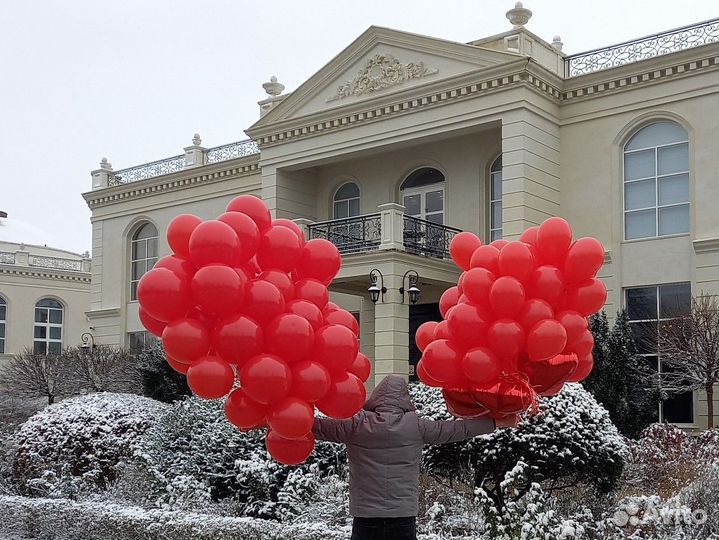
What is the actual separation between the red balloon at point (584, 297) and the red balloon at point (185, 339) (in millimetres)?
2471

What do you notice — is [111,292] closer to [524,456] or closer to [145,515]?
[145,515]

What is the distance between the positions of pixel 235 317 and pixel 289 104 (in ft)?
56.0

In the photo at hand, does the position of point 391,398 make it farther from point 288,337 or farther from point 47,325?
point 47,325

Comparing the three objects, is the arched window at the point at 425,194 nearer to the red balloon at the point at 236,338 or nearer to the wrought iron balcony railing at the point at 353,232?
the wrought iron balcony railing at the point at 353,232

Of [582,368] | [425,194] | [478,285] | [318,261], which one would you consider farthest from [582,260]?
[425,194]

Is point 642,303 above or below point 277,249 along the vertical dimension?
above

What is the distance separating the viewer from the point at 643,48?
→ 1805 cm

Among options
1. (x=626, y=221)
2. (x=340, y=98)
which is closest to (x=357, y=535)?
(x=626, y=221)

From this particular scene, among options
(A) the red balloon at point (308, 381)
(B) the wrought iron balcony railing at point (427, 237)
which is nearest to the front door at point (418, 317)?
(B) the wrought iron balcony railing at point (427, 237)

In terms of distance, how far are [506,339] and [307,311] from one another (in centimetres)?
130

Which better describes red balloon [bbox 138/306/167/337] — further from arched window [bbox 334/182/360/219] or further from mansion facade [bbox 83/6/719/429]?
arched window [bbox 334/182/360/219]

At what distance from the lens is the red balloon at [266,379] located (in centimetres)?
533

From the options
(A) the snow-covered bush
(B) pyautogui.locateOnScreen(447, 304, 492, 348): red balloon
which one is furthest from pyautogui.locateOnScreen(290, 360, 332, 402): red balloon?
(A) the snow-covered bush

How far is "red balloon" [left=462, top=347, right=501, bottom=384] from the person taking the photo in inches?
231
